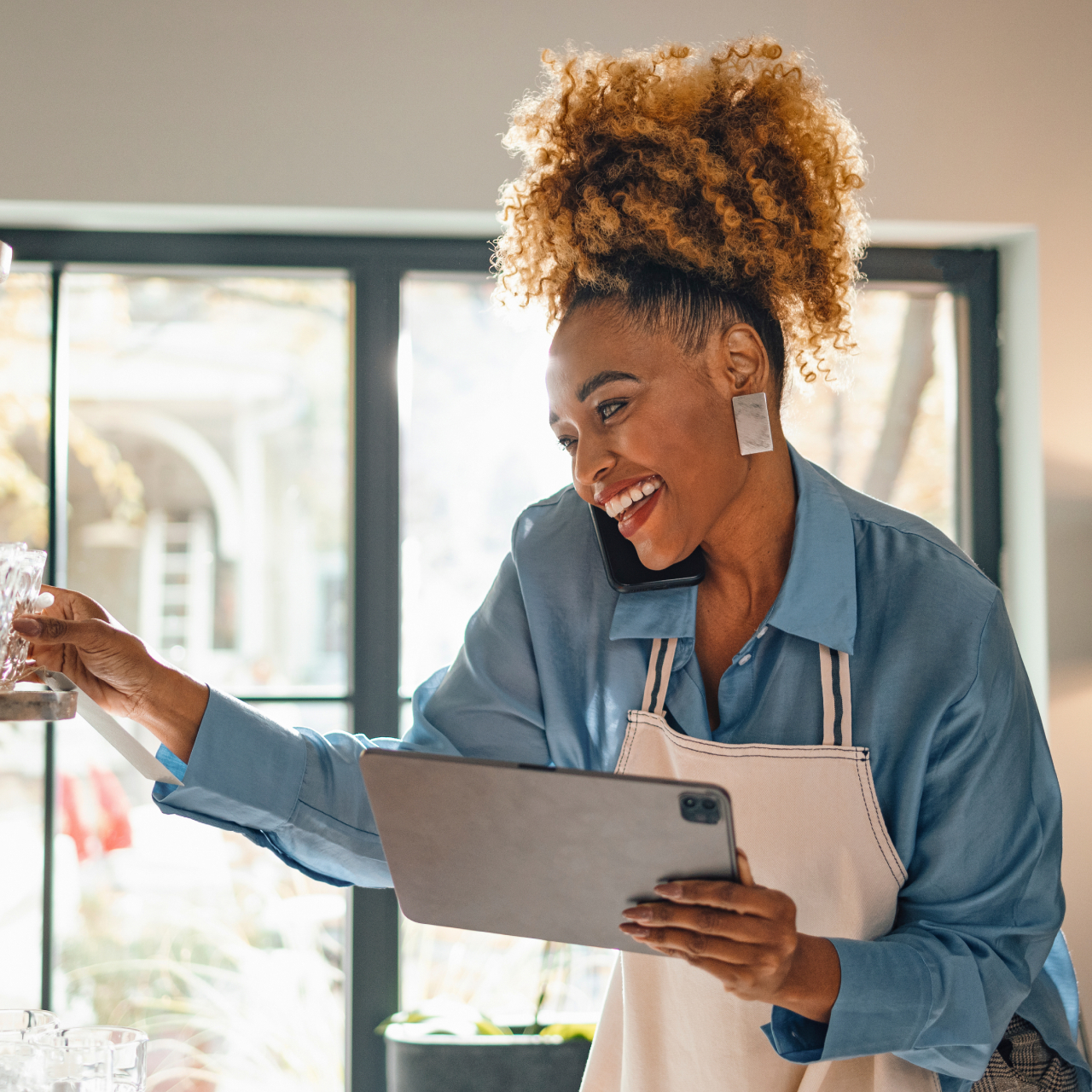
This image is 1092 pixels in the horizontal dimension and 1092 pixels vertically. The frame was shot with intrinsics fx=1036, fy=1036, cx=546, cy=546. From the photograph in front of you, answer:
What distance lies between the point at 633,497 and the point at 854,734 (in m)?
0.34

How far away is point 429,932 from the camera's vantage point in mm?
2123

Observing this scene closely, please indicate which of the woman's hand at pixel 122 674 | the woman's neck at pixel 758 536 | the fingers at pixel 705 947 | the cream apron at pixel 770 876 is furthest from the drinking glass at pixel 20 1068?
the woman's neck at pixel 758 536

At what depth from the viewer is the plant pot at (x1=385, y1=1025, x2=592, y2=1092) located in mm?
1825

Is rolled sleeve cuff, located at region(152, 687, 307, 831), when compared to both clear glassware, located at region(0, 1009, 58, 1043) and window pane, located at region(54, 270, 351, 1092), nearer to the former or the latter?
clear glassware, located at region(0, 1009, 58, 1043)

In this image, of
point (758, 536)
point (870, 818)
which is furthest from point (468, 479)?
point (870, 818)

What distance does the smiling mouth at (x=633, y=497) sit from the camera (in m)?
1.10

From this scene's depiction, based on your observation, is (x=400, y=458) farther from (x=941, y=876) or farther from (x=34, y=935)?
(x=941, y=876)

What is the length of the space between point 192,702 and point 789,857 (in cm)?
64

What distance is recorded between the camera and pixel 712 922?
0.79 meters

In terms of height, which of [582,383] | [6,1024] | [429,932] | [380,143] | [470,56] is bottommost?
[429,932]

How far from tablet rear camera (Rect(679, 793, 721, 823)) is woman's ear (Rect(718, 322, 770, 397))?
0.53m

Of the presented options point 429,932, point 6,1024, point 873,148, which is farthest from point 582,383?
point 429,932

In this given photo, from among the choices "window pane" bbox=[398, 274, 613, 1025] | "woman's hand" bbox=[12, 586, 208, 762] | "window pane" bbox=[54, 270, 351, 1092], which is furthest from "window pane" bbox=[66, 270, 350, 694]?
"woman's hand" bbox=[12, 586, 208, 762]

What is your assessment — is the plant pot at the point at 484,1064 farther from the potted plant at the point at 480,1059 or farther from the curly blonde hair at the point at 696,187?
the curly blonde hair at the point at 696,187
